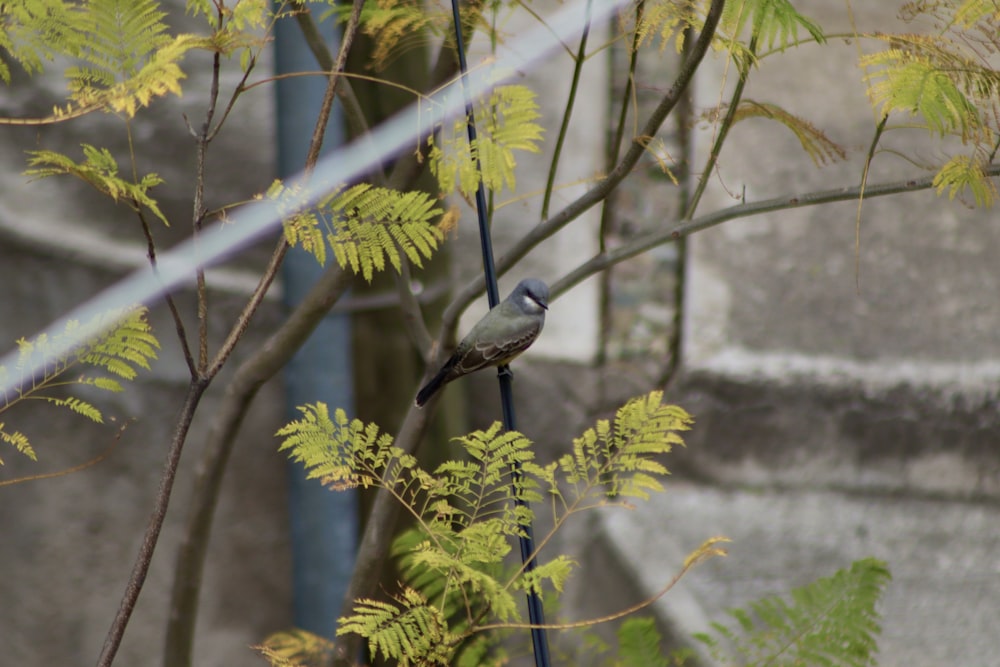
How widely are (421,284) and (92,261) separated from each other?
107 centimetres

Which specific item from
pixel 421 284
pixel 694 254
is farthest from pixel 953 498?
pixel 421 284

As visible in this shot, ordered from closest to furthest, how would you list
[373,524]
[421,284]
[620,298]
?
[373,524] → [421,284] → [620,298]

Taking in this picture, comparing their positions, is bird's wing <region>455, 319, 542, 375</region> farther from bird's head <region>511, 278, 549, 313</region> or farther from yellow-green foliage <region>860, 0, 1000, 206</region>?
yellow-green foliage <region>860, 0, 1000, 206</region>

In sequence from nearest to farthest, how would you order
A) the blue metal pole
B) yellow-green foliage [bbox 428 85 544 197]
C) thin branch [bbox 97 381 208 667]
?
thin branch [bbox 97 381 208 667]
yellow-green foliage [bbox 428 85 544 197]
the blue metal pole

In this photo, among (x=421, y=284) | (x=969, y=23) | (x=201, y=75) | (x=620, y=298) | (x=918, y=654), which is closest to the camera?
(x=969, y=23)

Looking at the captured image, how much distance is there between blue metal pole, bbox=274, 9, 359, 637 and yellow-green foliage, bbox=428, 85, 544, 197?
0.87 metres

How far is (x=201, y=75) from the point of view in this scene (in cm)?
255

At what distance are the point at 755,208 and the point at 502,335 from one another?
0.45m

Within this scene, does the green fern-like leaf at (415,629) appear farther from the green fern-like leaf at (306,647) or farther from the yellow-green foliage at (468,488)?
the green fern-like leaf at (306,647)

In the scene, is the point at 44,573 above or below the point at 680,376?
below

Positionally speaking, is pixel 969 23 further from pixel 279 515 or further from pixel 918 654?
pixel 279 515

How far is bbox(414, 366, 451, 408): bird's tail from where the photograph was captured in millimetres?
1527

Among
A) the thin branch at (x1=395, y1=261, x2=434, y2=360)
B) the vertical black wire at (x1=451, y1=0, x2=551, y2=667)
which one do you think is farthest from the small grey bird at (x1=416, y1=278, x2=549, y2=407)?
the vertical black wire at (x1=451, y1=0, x2=551, y2=667)

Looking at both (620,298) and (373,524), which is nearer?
(373,524)
